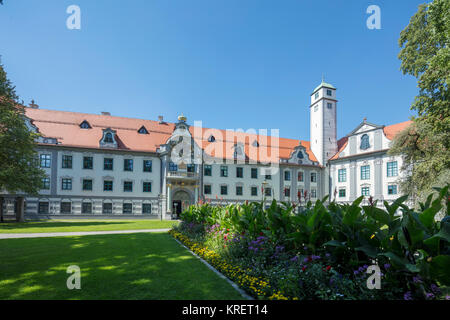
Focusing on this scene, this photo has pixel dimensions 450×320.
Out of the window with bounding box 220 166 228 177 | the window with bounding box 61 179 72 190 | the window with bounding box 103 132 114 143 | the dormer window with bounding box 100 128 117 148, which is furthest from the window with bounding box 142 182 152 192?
the window with bounding box 220 166 228 177

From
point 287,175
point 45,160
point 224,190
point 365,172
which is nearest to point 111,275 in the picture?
point 45,160

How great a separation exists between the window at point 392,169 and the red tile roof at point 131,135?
1188 cm

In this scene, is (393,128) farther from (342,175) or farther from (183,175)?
(183,175)

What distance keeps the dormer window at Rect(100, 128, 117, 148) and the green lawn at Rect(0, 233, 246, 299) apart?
25004 mm

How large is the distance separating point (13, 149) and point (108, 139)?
40.1 feet

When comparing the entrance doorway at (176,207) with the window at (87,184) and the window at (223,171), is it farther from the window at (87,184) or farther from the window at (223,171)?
the window at (87,184)

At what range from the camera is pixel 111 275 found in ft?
22.6

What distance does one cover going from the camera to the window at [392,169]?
35.2 m

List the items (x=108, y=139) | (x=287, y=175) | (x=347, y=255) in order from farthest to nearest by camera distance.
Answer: (x=287, y=175), (x=108, y=139), (x=347, y=255)

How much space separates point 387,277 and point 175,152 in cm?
3304

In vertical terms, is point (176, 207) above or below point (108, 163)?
below
